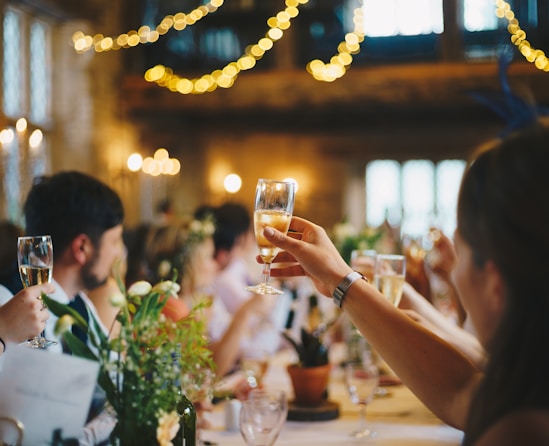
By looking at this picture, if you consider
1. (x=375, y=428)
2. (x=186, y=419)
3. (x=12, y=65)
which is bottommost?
(x=375, y=428)

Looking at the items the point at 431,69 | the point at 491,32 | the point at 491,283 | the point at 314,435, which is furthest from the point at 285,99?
the point at 491,283

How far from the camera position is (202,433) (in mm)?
2270

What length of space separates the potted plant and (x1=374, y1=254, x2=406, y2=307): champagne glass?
35cm

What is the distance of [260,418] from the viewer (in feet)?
6.21

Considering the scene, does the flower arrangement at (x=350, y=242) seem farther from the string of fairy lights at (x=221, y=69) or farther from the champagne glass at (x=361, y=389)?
the string of fairy lights at (x=221, y=69)

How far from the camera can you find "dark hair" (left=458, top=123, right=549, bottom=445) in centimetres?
110

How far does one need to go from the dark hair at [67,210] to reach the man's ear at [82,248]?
0.01 m

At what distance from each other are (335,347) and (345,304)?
2664mm

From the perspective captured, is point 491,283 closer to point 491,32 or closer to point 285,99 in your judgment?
point 285,99

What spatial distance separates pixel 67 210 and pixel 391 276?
100 cm

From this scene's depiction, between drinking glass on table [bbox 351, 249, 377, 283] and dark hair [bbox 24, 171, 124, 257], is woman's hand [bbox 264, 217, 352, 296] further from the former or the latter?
dark hair [bbox 24, 171, 124, 257]

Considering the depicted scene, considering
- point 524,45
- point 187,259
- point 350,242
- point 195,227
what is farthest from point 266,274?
point 524,45

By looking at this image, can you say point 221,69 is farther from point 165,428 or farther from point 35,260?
point 165,428

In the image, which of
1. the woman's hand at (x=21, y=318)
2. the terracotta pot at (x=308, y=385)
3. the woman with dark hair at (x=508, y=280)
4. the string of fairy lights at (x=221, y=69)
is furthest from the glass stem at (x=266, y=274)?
the string of fairy lights at (x=221, y=69)
